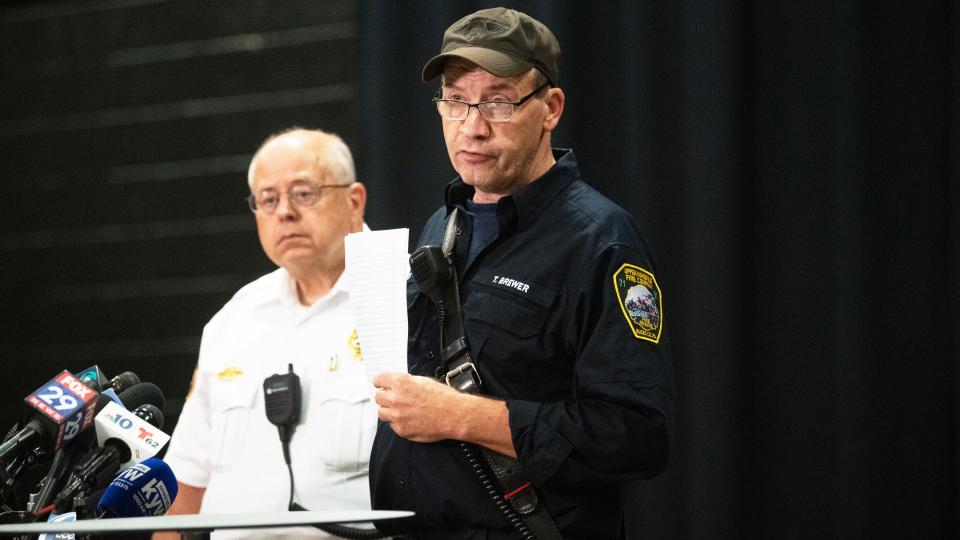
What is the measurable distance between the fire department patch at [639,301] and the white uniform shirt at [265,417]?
3.03 feet

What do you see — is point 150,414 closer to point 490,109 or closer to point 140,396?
point 140,396

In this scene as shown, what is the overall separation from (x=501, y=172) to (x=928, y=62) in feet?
4.49

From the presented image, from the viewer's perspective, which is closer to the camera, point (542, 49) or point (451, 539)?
point (451, 539)

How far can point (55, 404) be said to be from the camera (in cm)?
167

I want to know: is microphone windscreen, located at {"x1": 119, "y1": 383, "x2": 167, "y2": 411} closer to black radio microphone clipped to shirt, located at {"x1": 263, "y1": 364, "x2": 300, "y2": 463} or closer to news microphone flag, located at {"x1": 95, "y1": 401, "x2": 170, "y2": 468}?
news microphone flag, located at {"x1": 95, "y1": 401, "x2": 170, "y2": 468}

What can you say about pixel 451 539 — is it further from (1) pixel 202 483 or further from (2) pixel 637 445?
(1) pixel 202 483

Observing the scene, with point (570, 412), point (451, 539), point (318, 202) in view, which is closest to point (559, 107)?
point (570, 412)

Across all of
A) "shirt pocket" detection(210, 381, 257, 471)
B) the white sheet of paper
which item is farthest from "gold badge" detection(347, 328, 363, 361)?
the white sheet of paper

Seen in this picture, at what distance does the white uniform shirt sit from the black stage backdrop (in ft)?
2.76

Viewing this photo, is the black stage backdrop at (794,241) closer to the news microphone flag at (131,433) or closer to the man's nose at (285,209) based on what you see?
the man's nose at (285,209)

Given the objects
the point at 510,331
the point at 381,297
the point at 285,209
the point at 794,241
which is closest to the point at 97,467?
the point at 381,297

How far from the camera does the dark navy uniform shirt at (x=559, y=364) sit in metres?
1.70

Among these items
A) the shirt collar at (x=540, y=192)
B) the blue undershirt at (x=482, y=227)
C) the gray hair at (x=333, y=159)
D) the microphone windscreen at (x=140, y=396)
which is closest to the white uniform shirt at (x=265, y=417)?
the gray hair at (x=333, y=159)

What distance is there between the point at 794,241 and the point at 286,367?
1341 millimetres
